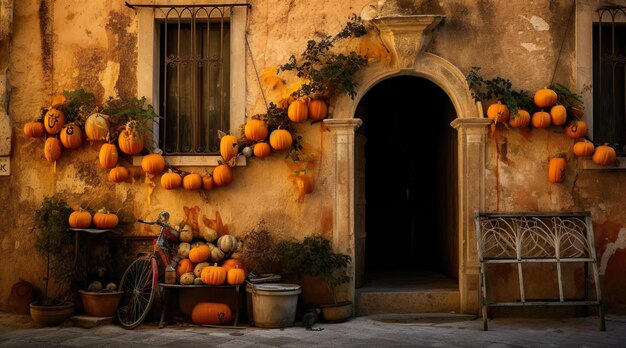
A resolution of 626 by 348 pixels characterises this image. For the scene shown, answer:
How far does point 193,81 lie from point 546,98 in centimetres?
441

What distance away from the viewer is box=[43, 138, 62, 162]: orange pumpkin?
8.71 m

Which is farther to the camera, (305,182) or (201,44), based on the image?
(201,44)

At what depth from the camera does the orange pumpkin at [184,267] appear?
8227mm

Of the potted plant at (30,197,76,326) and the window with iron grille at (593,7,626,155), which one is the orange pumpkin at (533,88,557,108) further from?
the potted plant at (30,197,76,326)

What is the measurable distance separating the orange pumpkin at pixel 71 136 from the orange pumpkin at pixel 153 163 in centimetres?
90

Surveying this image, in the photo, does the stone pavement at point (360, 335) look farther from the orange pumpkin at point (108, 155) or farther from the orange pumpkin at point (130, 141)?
the orange pumpkin at point (130, 141)

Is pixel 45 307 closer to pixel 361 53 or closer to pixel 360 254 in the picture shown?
pixel 360 254

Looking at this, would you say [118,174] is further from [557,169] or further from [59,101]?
[557,169]

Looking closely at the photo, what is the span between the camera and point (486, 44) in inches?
338

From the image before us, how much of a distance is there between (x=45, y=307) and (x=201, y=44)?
3794 mm

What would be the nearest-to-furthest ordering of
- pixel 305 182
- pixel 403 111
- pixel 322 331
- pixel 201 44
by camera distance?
pixel 322 331 → pixel 305 182 → pixel 201 44 → pixel 403 111

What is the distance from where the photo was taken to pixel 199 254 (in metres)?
8.22

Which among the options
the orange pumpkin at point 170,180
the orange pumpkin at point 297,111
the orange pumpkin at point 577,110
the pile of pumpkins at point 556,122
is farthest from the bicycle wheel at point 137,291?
the orange pumpkin at point 577,110

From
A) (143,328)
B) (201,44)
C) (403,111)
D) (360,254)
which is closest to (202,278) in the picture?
(143,328)
